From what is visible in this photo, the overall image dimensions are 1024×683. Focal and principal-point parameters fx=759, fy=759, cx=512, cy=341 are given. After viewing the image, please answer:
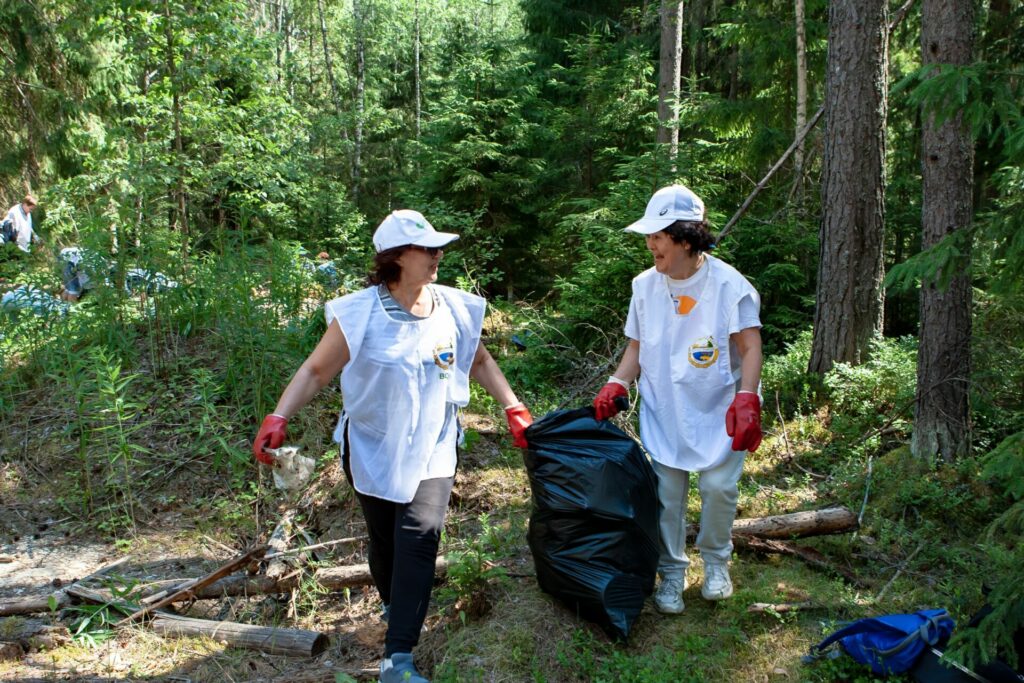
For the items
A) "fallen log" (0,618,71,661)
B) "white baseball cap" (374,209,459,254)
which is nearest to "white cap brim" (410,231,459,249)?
"white baseball cap" (374,209,459,254)

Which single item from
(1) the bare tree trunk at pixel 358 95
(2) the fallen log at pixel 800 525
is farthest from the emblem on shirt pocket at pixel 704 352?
(1) the bare tree trunk at pixel 358 95

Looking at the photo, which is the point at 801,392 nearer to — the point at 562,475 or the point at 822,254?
the point at 822,254

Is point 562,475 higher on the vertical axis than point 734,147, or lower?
lower

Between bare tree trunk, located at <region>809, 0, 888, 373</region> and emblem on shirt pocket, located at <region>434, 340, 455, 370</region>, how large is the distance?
4.04 m

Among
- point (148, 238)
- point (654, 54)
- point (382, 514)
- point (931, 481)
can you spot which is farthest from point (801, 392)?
point (654, 54)

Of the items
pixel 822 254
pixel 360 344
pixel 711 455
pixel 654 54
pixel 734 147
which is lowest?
pixel 711 455

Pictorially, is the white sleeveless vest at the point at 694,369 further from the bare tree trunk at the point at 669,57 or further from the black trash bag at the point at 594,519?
the bare tree trunk at the point at 669,57

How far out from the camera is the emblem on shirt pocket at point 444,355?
3053mm

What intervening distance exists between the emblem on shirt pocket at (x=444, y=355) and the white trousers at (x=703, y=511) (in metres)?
→ 1.07

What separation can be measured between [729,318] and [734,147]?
8347mm

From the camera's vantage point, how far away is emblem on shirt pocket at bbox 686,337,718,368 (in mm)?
3186

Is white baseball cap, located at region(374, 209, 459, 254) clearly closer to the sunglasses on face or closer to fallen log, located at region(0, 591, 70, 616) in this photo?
the sunglasses on face

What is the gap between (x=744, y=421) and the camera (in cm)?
300

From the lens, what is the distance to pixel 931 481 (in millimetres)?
4582
